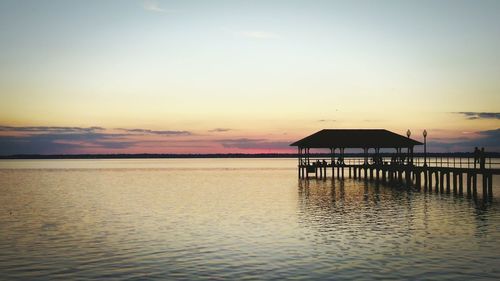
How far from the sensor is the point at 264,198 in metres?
43.8

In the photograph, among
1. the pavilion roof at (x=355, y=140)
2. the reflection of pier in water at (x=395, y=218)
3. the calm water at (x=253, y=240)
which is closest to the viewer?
the calm water at (x=253, y=240)

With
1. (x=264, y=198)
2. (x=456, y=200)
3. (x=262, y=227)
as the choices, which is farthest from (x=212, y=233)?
(x=456, y=200)

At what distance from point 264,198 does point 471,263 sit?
26.9m

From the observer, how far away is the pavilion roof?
64.6 meters

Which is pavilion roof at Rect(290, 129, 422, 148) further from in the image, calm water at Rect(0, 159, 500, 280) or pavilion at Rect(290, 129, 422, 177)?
calm water at Rect(0, 159, 500, 280)

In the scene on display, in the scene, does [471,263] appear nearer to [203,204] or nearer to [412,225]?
[412,225]

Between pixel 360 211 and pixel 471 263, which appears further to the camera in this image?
pixel 360 211

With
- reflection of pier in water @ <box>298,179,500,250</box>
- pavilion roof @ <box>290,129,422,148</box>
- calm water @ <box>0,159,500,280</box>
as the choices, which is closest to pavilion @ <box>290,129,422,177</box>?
pavilion roof @ <box>290,129,422,148</box>

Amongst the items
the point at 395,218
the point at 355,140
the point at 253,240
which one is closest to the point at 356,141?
the point at 355,140

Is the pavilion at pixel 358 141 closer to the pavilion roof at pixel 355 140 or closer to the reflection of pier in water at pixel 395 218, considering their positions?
the pavilion roof at pixel 355 140

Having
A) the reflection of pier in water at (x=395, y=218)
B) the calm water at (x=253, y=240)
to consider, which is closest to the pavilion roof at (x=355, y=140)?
the reflection of pier in water at (x=395, y=218)

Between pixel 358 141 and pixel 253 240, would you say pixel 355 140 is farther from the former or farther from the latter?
pixel 253 240

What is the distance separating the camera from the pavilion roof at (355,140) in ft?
212

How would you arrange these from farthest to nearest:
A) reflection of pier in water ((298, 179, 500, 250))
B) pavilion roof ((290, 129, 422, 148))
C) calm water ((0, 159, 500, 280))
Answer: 1. pavilion roof ((290, 129, 422, 148))
2. reflection of pier in water ((298, 179, 500, 250))
3. calm water ((0, 159, 500, 280))
